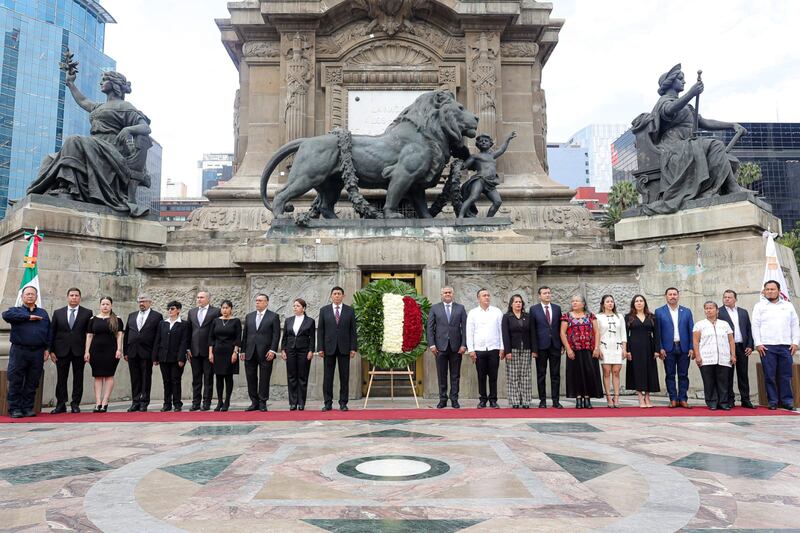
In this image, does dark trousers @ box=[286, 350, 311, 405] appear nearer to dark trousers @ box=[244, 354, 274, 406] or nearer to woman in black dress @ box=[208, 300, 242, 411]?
dark trousers @ box=[244, 354, 274, 406]

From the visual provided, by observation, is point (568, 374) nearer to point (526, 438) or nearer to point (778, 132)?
point (526, 438)

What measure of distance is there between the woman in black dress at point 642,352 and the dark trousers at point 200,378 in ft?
21.1

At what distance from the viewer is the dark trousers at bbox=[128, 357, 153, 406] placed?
9.01 m

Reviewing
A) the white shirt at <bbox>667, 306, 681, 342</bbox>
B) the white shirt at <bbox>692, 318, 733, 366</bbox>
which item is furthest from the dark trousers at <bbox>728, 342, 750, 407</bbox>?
the white shirt at <bbox>667, 306, 681, 342</bbox>

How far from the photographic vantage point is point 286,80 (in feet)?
50.4

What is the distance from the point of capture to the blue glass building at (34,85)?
72750 mm

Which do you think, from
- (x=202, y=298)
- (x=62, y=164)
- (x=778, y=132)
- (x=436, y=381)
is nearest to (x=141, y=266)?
(x=62, y=164)

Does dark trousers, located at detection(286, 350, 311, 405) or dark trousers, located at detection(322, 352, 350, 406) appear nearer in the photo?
dark trousers, located at detection(322, 352, 350, 406)

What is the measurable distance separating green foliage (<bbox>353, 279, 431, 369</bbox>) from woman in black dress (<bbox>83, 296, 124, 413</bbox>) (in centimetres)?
381

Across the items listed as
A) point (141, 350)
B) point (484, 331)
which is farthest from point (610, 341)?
point (141, 350)

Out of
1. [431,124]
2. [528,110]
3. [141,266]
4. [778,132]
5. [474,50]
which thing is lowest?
[141,266]

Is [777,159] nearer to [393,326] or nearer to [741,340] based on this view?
[741,340]

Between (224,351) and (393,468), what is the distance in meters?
5.09

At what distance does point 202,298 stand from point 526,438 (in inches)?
222
